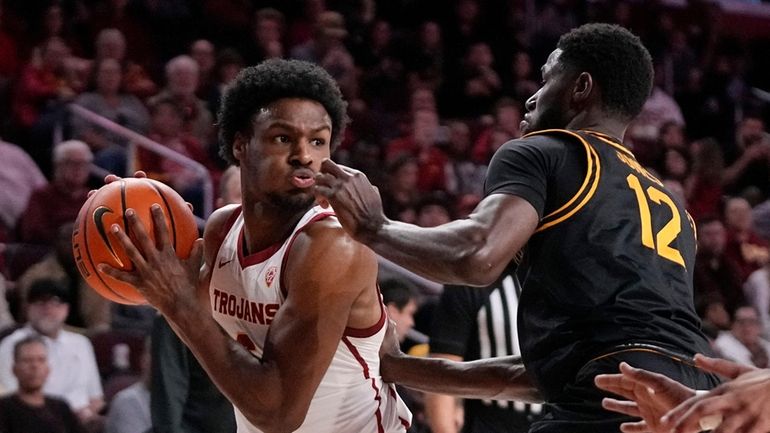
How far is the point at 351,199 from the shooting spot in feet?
10.5

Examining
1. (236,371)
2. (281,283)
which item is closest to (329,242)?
(281,283)

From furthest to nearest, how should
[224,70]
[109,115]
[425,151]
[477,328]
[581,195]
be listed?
[425,151]
[224,70]
[109,115]
[477,328]
[581,195]

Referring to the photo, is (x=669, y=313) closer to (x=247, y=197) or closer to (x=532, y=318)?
(x=532, y=318)

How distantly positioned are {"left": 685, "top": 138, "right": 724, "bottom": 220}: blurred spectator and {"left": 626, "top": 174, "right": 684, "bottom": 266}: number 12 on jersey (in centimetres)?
805

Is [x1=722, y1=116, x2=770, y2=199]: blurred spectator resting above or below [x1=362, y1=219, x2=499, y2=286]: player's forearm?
above

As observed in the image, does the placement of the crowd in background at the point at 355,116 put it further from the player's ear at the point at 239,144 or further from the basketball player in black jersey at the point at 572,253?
the basketball player in black jersey at the point at 572,253

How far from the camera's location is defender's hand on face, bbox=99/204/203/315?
133 inches

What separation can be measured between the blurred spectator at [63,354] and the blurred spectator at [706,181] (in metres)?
6.20

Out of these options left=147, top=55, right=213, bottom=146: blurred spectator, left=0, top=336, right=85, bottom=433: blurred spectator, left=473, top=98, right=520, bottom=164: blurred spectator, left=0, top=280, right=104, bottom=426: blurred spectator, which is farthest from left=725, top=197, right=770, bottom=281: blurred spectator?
left=0, top=336, right=85, bottom=433: blurred spectator

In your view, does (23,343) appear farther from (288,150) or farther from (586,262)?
(586,262)

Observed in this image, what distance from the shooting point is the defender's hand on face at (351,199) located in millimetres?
3199

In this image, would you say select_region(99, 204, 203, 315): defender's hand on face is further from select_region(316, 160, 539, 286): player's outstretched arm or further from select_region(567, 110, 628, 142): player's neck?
select_region(567, 110, 628, 142): player's neck

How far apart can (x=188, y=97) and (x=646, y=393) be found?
22.5 ft

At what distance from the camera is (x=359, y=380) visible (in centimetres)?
Result: 387
